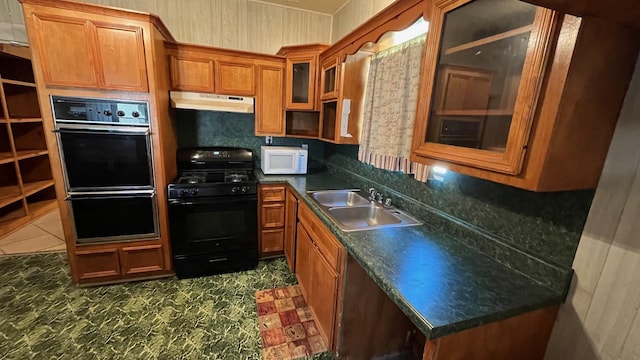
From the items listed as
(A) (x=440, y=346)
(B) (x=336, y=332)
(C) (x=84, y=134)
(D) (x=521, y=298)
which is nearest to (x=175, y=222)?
(C) (x=84, y=134)

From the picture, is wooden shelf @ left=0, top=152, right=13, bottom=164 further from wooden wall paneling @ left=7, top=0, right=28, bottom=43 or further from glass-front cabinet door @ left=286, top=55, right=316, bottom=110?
glass-front cabinet door @ left=286, top=55, right=316, bottom=110

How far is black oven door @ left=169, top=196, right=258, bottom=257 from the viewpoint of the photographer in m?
2.37

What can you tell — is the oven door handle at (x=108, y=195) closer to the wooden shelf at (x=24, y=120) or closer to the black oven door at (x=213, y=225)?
the black oven door at (x=213, y=225)

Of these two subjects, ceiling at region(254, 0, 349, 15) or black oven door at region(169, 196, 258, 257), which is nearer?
black oven door at region(169, 196, 258, 257)

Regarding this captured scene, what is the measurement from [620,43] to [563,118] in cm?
28

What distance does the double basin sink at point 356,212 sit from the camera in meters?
1.69

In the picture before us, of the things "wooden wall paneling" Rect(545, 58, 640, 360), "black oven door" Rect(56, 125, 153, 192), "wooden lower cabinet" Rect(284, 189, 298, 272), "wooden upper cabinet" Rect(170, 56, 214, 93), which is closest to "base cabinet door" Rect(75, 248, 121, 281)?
"black oven door" Rect(56, 125, 153, 192)

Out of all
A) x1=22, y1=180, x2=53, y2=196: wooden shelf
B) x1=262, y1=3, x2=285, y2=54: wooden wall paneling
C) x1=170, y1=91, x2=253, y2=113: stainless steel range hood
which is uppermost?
x1=262, y1=3, x2=285, y2=54: wooden wall paneling

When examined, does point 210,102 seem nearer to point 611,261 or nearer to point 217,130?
point 217,130

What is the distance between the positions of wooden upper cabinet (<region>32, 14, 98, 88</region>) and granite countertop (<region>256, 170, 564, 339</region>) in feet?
7.23

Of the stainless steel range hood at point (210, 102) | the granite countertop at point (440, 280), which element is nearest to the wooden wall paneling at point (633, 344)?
the granite countertop at point (440, 280)

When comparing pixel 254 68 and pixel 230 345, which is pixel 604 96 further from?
pixel 254 68

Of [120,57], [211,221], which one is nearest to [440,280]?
[211,221]

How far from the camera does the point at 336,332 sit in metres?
1.58
